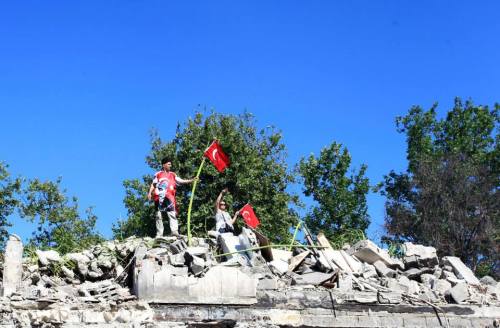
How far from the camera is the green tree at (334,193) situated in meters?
23.1

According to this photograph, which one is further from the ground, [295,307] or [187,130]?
[187,130]

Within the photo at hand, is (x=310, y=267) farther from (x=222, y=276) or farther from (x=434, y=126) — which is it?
(x=434, y=126)

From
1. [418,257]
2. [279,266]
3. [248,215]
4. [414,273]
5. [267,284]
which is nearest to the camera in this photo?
[267,284]

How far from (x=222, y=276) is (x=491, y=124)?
19860 millimetres

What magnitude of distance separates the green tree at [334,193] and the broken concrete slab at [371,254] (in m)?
10.9

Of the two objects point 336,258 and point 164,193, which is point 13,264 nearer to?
point 164,193

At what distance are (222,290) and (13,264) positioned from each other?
317 cm

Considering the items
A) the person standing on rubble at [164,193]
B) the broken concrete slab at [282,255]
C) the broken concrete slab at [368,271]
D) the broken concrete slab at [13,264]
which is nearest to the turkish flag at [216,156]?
the person standing on rubble at [164,193]

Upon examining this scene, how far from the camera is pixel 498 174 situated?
24625 millimetres

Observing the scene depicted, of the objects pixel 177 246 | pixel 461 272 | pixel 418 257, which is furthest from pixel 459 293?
pixel 177 246

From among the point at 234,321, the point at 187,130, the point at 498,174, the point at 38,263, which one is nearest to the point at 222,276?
the point at 234,321

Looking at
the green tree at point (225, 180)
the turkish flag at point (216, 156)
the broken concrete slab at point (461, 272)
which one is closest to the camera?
the broken concrete slab at point (461, 272)

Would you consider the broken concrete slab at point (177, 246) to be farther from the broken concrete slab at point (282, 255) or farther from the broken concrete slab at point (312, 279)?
the broken concrete slab at point (312, 279)

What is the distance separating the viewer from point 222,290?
938cm
